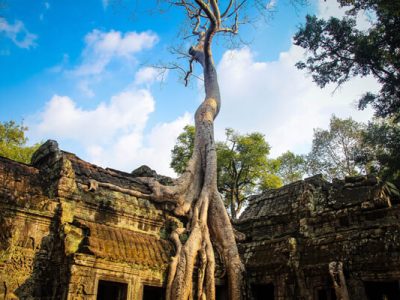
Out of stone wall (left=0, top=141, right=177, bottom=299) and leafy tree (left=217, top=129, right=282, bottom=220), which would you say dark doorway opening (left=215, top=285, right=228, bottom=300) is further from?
leafy tree (left=217, top=129, right=282, bottom=220)

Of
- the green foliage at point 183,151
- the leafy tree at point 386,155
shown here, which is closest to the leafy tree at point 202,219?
the leafy tree at point 386,155

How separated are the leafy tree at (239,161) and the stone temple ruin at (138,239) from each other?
45.5 ft

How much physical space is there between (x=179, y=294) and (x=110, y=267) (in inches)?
54.0

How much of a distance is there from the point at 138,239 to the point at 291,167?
20.5m

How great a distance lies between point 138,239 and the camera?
7.24m

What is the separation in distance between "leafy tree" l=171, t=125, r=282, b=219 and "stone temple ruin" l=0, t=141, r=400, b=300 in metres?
13.9

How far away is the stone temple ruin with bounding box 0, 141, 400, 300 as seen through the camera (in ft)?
19.6

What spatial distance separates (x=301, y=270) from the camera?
7.35 m

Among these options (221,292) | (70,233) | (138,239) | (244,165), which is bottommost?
(221,292)

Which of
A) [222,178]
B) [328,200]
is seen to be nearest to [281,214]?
[328,200]

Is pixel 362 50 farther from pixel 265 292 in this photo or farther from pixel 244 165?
pixel 244 165

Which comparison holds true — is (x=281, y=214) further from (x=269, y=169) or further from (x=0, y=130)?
(x=0, y=130)

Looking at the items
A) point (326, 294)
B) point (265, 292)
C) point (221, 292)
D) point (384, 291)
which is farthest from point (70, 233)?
point (384, 291)

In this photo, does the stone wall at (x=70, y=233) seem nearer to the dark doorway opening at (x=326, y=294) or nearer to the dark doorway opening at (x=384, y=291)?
the dark doorway opening at (x=326, y=294)
